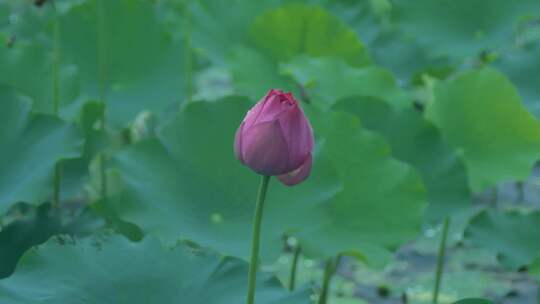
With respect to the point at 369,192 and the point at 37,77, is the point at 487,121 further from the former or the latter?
the point at 37,77

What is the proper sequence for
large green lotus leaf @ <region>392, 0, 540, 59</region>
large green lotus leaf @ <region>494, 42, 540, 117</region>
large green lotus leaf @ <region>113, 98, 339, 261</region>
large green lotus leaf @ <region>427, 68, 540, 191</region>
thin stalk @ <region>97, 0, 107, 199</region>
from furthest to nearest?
large green lotus leaf @ <region>392, 0, 540, 59</region> < large green lotus leaf @ <region>494, 42, 540, 117</region> < thin stalk @ <region>97, 0, 107, 199</region> < large green lotus leaf @ <region>427, 68, 540, 191</region> < large green lotus leaf @ <region>113, 98, 339, 261</region>

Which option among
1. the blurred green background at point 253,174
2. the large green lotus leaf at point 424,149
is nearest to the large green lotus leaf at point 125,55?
the blurred green background at point 253,174

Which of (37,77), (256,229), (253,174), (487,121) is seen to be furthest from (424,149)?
(256,229)

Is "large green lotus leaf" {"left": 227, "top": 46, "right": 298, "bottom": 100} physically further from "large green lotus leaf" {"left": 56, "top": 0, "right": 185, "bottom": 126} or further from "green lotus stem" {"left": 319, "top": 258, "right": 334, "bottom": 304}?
"green lotus stem" {"left": 319, "top": 258, "right": 334, "bottom": 304}

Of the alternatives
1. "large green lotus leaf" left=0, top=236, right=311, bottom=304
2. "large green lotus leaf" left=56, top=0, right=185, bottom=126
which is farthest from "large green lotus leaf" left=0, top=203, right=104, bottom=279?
"large green lotus leaf" left=56, top=0, right=185, bottom=126

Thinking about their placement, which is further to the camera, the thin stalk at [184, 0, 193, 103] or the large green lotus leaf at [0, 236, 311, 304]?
the thin stalk at [184, 0, 193, 103]

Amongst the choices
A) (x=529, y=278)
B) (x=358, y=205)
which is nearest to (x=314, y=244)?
(x=358, y=205)
